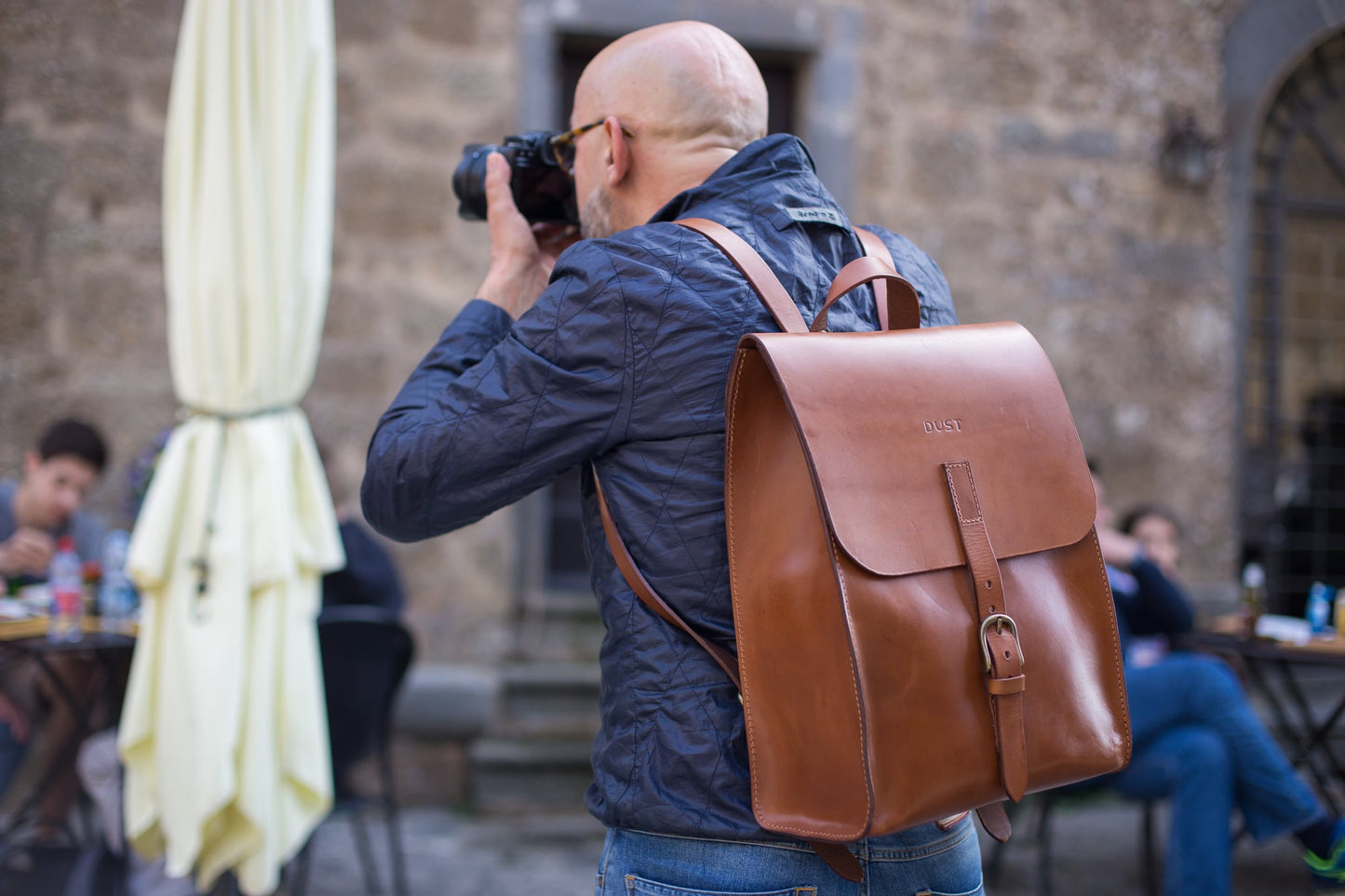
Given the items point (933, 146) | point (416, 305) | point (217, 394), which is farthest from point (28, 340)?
point (933, 146)

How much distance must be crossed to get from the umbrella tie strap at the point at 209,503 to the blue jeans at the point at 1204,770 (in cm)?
255

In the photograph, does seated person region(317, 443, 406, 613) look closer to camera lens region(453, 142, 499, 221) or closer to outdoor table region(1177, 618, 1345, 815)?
camera lens region(453, 142, 499, 221)

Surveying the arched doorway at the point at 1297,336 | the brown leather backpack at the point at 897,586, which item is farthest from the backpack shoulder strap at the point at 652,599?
the arched doorway at the point at 1297,336

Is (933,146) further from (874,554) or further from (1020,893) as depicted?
(874,554)

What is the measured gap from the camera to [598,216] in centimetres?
129

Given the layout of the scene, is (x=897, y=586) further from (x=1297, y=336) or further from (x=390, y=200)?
(x=1297, y=336)

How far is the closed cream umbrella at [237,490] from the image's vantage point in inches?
102

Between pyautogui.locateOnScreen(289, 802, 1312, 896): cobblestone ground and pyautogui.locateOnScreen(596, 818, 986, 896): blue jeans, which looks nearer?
pyautogui.locateOnScreen(596, 818, 986, 896): blue jeans

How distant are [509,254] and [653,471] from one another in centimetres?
38

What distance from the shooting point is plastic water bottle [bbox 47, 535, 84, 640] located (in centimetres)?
299

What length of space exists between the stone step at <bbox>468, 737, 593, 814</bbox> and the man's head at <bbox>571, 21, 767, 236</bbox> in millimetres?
3406

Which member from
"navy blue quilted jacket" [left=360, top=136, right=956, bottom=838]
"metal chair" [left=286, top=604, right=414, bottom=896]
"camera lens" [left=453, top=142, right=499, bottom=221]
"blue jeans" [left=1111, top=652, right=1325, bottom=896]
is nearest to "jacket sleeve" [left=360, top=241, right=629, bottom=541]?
"navy blue quilted jacket" [left=360, top=136, right=956, bottom=838]

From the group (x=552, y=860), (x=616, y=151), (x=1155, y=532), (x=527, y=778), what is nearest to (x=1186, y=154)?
A: (x=1155, y=532)

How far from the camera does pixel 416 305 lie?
4.52 metres
